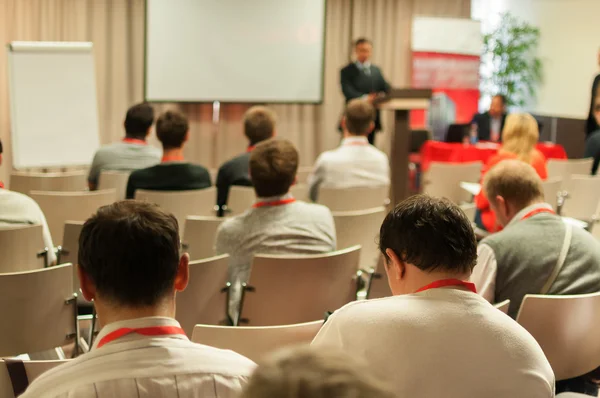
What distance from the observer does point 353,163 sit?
225 inches

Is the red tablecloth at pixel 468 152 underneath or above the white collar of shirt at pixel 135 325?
underneath

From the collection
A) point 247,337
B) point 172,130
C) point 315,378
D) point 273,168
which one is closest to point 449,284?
point 247,337

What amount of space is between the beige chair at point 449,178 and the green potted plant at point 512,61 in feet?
16.9

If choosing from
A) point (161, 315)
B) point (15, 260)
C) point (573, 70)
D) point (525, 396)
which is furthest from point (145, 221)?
point (573, 70)

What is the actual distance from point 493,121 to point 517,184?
6.60 metres

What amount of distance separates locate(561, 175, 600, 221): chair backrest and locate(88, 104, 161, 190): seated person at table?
124 inches

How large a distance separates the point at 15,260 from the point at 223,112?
250 inches

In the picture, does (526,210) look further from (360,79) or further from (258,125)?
(360,79)

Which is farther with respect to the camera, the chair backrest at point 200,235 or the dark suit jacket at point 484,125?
the dark suit jacket at point 484,125

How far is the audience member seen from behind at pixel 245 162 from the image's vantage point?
17.9ft

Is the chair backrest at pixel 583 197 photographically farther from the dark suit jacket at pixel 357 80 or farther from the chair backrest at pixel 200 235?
the dark suit jacket at pixel 357 80

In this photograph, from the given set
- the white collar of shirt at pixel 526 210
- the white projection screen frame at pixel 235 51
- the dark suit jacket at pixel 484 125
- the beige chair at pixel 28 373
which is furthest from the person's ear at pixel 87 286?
the dark suit jacket at pixel 484 125

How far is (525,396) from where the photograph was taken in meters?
1.83

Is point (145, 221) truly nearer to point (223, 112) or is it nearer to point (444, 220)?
point (444, 220)
